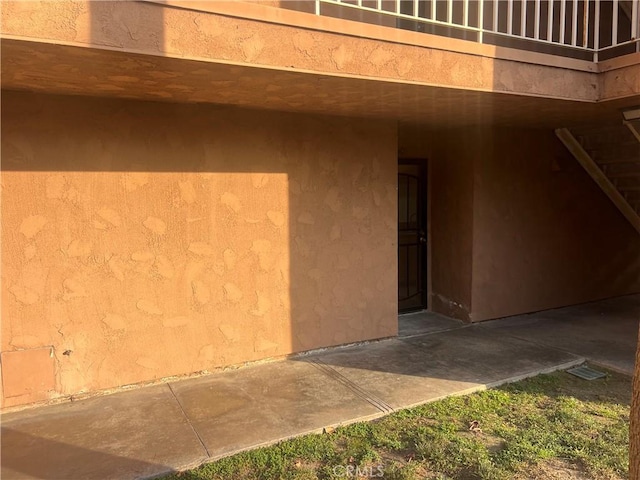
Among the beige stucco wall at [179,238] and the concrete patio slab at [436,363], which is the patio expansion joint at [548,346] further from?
the beige stucco wall at [179,238]

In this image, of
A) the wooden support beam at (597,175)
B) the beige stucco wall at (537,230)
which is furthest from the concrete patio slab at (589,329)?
the wooden support beam at (597,175)

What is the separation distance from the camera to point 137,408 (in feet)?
12.8

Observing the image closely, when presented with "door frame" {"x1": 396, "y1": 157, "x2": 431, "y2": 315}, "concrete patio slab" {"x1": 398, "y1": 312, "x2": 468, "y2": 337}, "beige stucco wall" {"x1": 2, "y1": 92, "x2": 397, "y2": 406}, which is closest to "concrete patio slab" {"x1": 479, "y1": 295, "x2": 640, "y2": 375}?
"concrete patio slab" {"x1": 398, "y1": 312, "x2": 468, "y2": 337}

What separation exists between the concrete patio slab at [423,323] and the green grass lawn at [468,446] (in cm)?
194

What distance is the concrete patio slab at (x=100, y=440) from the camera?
3.04 metres

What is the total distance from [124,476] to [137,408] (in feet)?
3.24

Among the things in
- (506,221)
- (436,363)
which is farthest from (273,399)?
(506,221)

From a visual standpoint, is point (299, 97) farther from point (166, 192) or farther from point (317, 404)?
point (317, 404)

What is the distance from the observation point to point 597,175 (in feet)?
23.0

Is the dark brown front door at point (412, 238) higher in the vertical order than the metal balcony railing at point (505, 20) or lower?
lower

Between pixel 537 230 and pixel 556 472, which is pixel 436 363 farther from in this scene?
pixel 537 230

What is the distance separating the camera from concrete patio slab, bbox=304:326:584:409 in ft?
13.8

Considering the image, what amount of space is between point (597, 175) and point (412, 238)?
9.46 feet

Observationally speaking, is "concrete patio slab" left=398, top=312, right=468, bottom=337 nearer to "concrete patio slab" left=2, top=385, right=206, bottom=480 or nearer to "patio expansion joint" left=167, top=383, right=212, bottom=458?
"patio expansion joint" left=167, top=383, right=212, bottom=458
